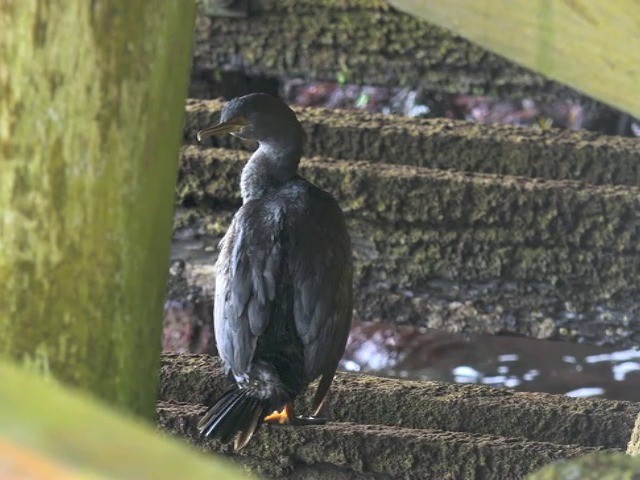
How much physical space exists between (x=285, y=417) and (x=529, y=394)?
739 millimetres

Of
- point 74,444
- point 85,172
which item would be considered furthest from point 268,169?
point 74,444

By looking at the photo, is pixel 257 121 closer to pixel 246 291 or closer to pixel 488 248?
pixel 246 291

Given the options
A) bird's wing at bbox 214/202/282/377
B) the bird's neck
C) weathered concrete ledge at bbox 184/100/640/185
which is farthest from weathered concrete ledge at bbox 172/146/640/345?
bird's wing at bbox 214/202/282/377

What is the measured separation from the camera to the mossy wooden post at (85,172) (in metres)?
1.81

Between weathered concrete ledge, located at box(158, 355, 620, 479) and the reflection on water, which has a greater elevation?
weathered concrete ledge, located at box(158, 355, 620, 479)

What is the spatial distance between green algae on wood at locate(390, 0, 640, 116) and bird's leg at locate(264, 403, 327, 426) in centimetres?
114

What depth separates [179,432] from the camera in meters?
3.35

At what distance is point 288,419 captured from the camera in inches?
133

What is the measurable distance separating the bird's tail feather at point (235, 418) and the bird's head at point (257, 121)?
0.99 meters

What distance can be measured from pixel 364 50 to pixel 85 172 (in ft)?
11.6

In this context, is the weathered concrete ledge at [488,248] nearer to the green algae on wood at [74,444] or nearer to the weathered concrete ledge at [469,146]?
the weathered concrete ledge at [469,146]

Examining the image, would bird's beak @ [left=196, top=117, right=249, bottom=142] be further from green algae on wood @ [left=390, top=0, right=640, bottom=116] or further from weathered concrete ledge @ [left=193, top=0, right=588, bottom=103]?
weathered concrete ledge @ [left=193, top=0, right=588, bottom=103]

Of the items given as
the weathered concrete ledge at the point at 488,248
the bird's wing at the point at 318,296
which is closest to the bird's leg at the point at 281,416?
the bird's wing at the point at 318,296

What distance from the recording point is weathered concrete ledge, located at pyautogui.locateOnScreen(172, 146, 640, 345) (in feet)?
14.1
